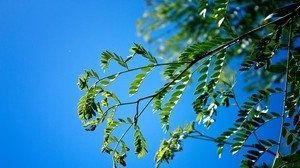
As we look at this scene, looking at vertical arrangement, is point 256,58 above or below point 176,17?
below

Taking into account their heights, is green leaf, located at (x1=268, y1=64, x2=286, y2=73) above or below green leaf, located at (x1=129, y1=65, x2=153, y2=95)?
below

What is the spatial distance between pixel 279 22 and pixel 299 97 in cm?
25

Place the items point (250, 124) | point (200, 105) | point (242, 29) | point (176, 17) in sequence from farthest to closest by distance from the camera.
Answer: point (176, 17) < point (242, 29) < point (200, 105) < point (250, 124)

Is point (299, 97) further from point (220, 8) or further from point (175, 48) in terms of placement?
point (175, 48)

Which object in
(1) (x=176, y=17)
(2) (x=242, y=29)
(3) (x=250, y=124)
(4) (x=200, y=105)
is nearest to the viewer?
(3) (x=250, y=124)

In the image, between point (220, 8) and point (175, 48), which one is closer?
point (220, 8)

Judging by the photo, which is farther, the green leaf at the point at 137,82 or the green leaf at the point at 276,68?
the green leaf at the point at 137,82

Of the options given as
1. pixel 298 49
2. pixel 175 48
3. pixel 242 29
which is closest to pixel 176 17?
pixel 175 48

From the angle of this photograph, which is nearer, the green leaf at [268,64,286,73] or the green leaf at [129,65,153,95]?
the green leaf at [268,64,286,73]

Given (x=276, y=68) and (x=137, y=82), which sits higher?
(x=137, y=82)

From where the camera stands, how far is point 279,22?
3.57 ft

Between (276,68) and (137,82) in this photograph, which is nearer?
(276,68)

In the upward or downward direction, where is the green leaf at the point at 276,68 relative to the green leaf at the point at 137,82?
downward

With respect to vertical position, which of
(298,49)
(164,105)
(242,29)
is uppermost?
(242,29)
